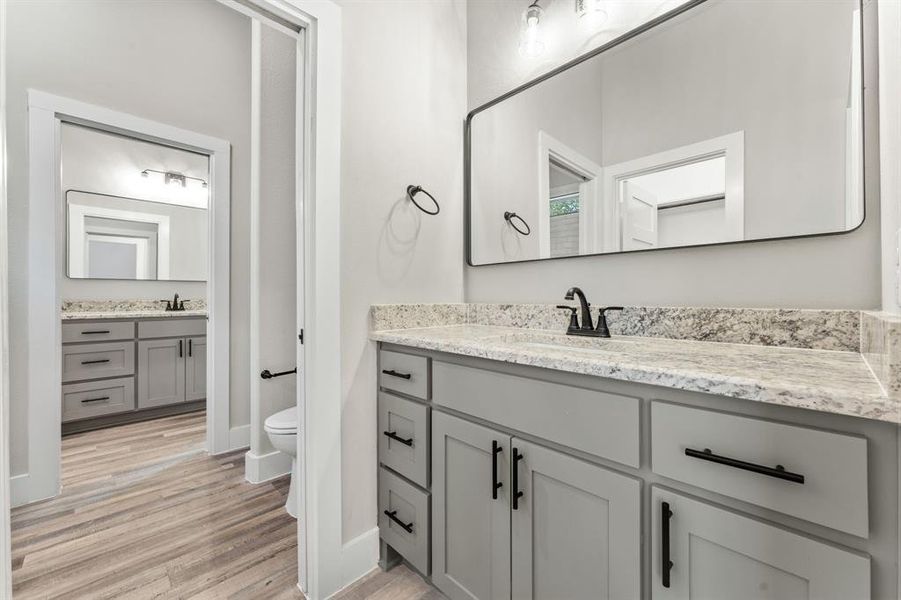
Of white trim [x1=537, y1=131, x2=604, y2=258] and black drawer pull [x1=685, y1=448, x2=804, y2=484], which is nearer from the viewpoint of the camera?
black drawer pull [x1=685, y1=448, x2=804, y2=484]

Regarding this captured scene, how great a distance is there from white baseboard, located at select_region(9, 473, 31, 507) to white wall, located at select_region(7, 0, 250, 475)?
46 millimetres

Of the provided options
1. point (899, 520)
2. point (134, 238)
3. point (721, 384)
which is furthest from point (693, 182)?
point (134, 238)

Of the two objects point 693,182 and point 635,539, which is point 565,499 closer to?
point 635,539

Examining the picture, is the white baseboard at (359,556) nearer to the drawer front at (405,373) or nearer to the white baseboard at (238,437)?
the drawer front at (405,373)

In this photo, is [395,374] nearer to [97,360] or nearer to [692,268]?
[692,268]

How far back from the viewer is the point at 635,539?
79 centimetres

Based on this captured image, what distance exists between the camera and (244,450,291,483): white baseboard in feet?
6.85

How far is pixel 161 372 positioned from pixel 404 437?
287 centimetres

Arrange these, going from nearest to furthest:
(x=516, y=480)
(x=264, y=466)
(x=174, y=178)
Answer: (x=516, y=480), (x=264, y=466), (x=174, y=178)

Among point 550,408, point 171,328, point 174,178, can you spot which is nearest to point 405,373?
point 550,408

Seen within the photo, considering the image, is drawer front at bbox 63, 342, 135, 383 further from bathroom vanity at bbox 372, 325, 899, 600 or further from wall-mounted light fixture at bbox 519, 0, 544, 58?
wall-mounted light fixture at bbox 519, 0, 544, 58

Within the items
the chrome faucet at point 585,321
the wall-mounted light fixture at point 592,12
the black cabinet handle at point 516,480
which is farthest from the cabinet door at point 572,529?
the wall-mounted light fixture at point 592,12

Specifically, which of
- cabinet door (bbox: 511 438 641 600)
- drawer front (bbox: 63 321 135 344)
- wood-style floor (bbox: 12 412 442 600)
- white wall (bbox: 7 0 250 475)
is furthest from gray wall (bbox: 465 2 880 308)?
drawer front (bbox: 63 321 135 344)

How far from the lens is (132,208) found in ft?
11.2
